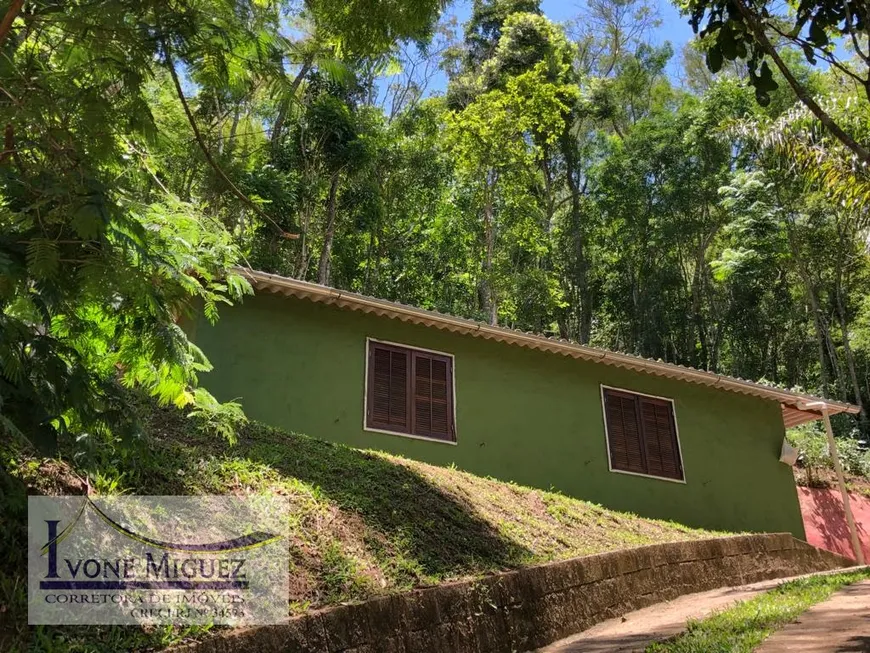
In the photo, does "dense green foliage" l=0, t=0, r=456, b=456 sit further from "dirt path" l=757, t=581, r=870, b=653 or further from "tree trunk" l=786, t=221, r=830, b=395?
"tree trunk" l=786, t=221, r=830, b=395

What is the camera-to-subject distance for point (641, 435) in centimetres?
1217

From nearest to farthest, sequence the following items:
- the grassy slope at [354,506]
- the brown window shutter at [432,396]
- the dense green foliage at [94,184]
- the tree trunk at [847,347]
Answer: the dense green foliage at [94,184]
the grassy slope at [354,506]
the brown window shutter at [432,396]
the tree trunk at [847,347]

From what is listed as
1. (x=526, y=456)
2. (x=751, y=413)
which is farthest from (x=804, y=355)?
(x=526, y=456)

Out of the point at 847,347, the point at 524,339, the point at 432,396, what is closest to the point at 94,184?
the point at 432,396

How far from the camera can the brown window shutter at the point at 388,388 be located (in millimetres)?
10078

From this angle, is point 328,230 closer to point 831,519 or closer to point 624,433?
point 624,433

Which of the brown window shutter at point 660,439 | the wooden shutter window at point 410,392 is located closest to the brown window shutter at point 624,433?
the brown window shutter at point 660,439

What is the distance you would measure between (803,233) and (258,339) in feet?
61.8

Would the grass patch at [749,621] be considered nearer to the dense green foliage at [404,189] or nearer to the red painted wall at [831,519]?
the dense green foliage at [404,189]

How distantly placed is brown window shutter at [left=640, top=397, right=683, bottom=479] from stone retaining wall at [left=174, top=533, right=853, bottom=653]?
276 cm

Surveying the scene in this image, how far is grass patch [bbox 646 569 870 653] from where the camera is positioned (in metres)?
4.82

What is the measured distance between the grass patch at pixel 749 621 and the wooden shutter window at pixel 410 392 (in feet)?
15.6

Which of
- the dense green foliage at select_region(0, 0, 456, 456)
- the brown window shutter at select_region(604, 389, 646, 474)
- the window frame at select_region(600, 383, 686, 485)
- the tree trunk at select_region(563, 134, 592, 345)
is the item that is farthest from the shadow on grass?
the tree trunk at select_region(563, 134, 592, 345)

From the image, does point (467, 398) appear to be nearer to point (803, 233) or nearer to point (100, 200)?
point (100, 200)
